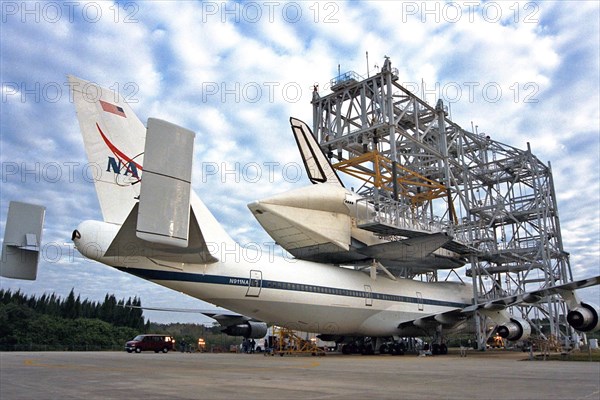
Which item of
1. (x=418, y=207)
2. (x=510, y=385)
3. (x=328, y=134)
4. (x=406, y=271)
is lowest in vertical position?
(x=510, y=385)

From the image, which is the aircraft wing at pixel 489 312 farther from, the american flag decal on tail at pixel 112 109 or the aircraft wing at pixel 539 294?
the american flag decal on tail at pixel 112 109

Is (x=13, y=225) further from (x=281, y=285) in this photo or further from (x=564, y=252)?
(x=564, y=252)

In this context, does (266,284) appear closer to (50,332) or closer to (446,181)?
(446,181)

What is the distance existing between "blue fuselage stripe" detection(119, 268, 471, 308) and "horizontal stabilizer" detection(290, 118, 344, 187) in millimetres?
5960

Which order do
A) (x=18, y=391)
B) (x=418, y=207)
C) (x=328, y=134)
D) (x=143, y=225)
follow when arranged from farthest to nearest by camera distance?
(x=418, y=207)
(x=328, y=134)
(x=143, y=225)
(x=18, y=391)

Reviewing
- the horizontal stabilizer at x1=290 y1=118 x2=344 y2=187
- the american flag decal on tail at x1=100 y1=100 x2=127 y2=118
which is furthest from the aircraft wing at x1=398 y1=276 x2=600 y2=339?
the american flag decal on tail at x1=100 y1=100 x2=127 y2=118

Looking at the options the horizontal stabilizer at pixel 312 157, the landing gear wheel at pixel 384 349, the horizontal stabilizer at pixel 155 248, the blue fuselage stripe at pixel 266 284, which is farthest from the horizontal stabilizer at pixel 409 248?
the horizontal stabilizer at pixel 155 248

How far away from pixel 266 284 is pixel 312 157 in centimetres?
853

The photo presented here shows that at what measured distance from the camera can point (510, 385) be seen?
9039mm

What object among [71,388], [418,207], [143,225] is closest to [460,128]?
[418,207]

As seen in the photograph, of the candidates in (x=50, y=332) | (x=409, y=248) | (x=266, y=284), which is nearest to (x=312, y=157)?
(x=409, y=248)

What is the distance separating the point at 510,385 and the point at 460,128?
88.7 feet

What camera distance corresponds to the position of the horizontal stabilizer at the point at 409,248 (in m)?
24.9

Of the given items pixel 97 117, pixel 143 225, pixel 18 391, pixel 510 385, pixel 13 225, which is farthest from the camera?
pixel 97 117
